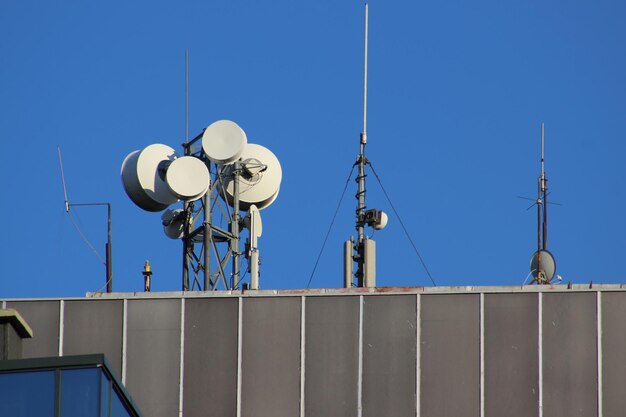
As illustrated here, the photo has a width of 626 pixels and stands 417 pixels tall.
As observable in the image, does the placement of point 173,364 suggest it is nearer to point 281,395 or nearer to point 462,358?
point 281,395

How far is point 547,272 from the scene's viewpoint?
59.1m

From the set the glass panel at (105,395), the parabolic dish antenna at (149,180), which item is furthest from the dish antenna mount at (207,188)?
the glass panel at (105,395)

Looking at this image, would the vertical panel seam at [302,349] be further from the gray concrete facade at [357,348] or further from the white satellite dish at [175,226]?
the white satellite dish at [175,226]

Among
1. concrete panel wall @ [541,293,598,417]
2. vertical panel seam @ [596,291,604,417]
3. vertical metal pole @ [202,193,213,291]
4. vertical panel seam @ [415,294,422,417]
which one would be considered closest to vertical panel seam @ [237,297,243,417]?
vertical metal pole @ [202,193,213,291]

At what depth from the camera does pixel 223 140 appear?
58.9m

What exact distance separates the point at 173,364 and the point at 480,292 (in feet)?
31.1

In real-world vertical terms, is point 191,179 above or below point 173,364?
above

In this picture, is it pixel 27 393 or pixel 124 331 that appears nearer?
pixel 27 393

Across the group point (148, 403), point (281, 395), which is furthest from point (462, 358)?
point (148, 403)

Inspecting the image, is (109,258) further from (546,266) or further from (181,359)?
(546,266)

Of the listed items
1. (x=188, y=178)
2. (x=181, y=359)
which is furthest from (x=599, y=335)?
(x=188, y=178)

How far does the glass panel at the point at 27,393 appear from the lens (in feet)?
116

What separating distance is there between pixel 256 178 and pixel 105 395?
82.9ft

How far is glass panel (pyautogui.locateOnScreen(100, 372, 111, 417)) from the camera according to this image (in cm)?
3606
